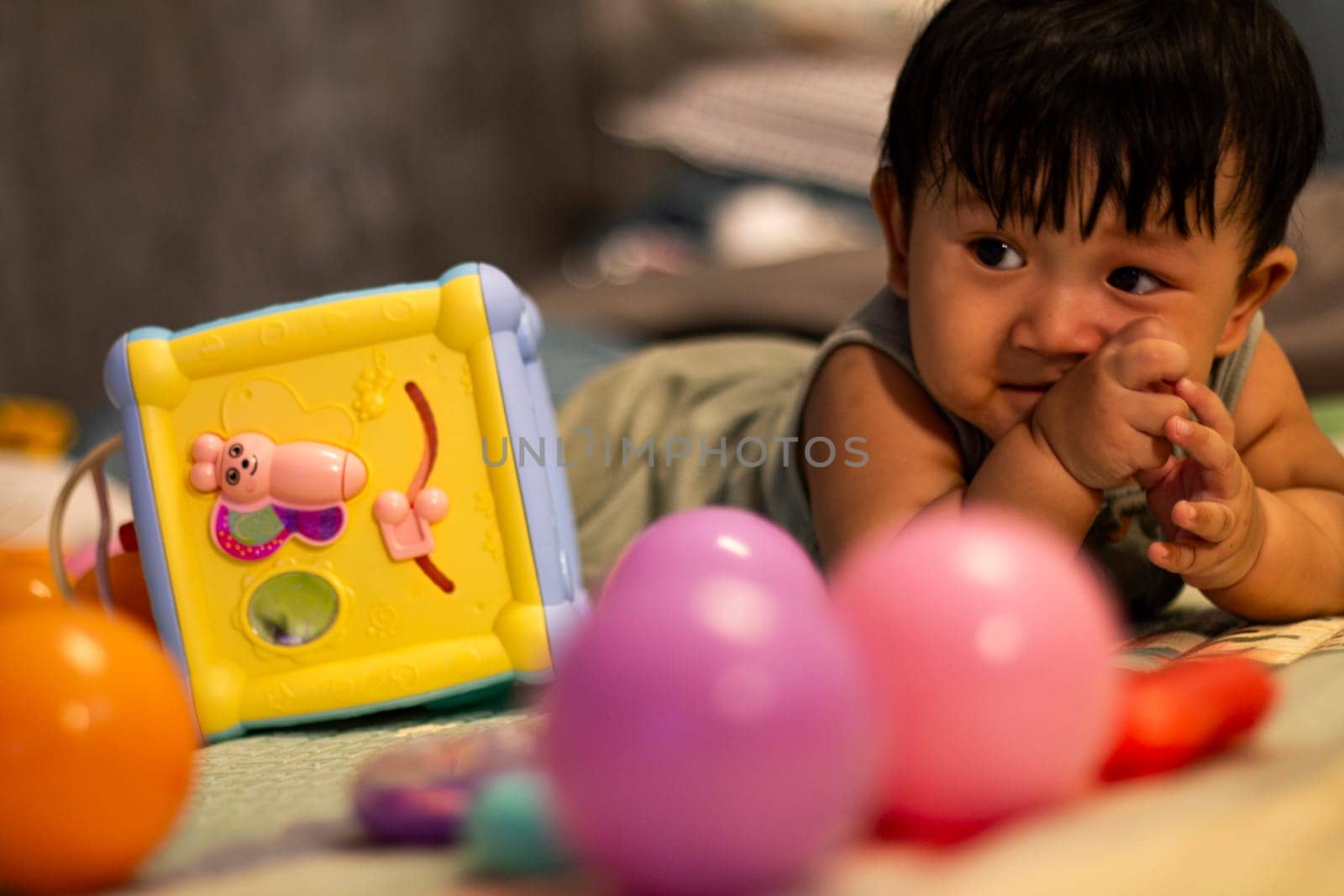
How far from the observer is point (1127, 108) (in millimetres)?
856

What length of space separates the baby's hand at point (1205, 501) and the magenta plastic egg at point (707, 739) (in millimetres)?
456

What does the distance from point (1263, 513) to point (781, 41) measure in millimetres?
1998

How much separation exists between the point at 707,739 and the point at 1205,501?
21.4 inches

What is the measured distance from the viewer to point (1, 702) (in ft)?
1.60

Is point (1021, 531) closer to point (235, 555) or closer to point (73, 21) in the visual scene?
point (235, 555)

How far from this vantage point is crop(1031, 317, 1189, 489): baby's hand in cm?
81

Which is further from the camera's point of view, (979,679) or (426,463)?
(426,463)

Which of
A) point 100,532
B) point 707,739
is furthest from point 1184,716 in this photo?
point 100,532

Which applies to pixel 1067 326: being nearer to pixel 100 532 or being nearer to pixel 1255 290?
pixel 1255 290

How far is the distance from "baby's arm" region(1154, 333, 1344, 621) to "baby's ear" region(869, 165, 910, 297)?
0.84ft

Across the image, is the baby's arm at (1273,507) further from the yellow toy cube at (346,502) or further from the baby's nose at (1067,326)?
the yellow toy cube at (346,502)

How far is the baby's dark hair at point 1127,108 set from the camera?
855 mm

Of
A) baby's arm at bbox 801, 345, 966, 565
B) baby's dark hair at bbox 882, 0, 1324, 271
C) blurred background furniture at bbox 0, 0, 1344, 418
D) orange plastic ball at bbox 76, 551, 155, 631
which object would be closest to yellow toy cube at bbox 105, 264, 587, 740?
orange plastic ball at bbox 76, 551, 155, 631

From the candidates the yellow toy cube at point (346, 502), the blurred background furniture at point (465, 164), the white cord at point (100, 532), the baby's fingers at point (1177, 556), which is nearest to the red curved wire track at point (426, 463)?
the yellow toy cube at point (346, 502)
